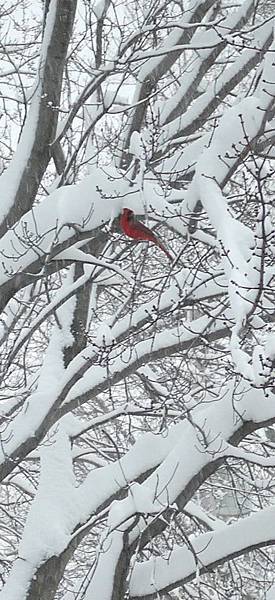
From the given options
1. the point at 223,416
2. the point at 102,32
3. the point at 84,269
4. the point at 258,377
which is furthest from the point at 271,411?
the point at 102,32

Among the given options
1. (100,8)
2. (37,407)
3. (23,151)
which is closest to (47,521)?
(37,407)

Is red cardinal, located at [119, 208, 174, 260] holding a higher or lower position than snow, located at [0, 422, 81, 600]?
higher

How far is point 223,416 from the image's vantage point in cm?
632

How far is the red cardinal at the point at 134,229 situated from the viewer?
17.3ft

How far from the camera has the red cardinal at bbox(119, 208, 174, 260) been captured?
5.27 meters

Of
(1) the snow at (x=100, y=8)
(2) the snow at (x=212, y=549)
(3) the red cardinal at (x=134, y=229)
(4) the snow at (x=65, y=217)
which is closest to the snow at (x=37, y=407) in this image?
(4) the snow at (x=65, y=217)

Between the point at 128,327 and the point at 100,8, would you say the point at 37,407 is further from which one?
the point at 100,8

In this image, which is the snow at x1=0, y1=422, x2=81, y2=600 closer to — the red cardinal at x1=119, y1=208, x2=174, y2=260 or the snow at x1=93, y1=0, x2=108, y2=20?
the red cardinal at x1=119, y1=208, x2=174, y2=260

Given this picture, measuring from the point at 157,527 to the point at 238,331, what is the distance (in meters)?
3.02

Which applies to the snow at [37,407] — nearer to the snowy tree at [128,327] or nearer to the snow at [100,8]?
the snowy tree at [128,327]

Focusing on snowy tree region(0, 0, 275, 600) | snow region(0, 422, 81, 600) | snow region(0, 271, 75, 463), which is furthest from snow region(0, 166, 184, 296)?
snow region(0, 422, 81, 600)

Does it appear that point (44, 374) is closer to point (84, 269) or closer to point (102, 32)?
point (84, 269)

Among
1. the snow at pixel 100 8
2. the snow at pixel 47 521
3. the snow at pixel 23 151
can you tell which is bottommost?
the snow at pixel 47 521

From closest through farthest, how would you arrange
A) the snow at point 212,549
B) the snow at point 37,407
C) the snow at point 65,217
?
1. the snow at point 65,217
2. the snow at point 212,549
3. the snow at point 37,407
